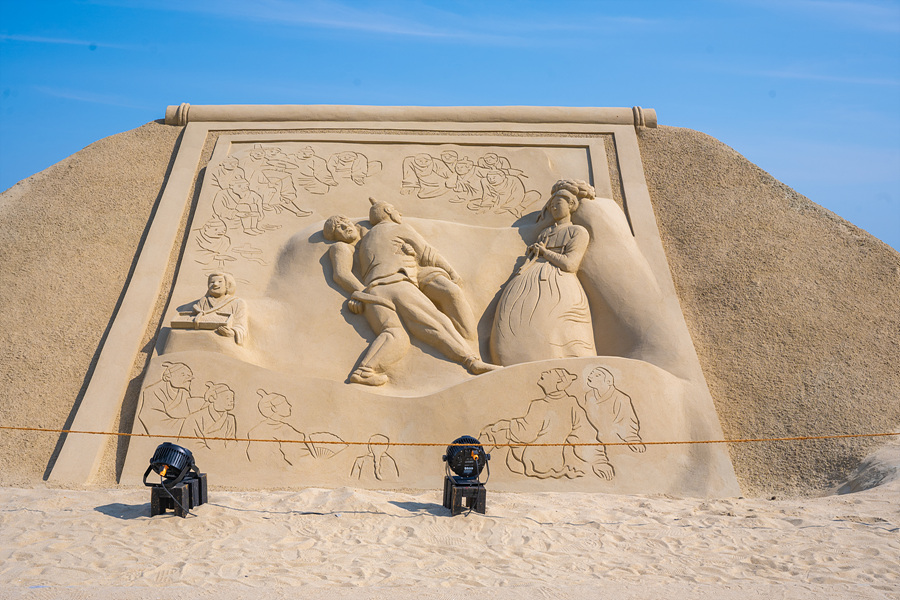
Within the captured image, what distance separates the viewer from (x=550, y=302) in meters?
7.42

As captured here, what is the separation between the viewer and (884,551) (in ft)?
15.1

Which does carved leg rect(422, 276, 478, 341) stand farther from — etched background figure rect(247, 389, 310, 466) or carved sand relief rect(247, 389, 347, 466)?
etched background figure rect(247, 389, 310, 466)

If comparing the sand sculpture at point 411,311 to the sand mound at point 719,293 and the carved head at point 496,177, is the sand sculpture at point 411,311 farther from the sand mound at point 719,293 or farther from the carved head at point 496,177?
the sand mound at point 719,293

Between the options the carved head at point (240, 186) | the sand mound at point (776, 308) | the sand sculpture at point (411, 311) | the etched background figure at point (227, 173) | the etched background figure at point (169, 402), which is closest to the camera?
the sand sculpture at point (411, 311)

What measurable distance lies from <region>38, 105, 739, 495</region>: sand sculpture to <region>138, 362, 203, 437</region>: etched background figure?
2 cm

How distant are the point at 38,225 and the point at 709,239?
748cm

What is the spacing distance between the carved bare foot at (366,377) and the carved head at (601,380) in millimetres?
1828

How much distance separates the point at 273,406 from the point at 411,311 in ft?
4.91

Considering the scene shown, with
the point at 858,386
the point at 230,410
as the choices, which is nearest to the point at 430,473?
the point at 230,410

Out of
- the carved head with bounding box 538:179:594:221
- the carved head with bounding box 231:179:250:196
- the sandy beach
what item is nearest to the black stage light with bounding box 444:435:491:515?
the sandy beach

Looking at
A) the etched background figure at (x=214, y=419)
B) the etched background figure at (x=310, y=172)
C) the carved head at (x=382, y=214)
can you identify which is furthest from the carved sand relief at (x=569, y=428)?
the etched background figure at (x=310, y=172)

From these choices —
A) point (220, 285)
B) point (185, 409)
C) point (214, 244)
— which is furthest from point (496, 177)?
point (185, 409)

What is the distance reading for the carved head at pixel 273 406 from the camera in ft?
21.5

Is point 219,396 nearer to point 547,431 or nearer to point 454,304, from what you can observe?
point 454,304
